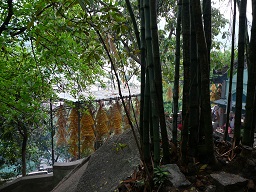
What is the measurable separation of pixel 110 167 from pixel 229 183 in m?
1.66

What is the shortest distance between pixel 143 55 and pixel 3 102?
292 centimetres

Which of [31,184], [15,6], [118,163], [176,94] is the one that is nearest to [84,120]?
[31,184]

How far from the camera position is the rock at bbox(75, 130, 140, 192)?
257 centimetres

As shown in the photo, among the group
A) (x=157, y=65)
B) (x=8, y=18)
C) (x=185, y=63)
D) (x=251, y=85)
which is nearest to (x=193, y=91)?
(x=185, y=63)

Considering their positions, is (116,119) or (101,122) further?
(116,119)

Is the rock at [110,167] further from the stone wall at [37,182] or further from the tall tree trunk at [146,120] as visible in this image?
the stone wall at [37,182]

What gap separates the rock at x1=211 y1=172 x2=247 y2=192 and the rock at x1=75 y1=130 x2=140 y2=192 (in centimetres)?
97

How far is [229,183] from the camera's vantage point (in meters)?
1.61

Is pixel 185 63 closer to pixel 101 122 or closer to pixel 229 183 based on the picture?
pixel 229 183

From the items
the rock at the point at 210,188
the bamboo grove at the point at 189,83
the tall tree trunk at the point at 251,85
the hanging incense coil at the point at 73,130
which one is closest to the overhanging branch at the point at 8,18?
the bamboo grove at the point at 189,83

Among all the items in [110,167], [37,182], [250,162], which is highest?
[250,162]

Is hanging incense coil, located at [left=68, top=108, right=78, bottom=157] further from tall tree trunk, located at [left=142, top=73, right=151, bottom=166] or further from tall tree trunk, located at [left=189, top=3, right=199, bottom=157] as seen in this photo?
tall tree trunk, located at [left=189, top=3, right=199, bottom=157]

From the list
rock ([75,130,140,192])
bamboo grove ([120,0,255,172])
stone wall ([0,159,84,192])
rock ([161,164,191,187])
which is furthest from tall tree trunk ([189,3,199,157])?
stone wall ([0,159,84,192])

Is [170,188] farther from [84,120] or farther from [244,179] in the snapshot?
[84,120]
